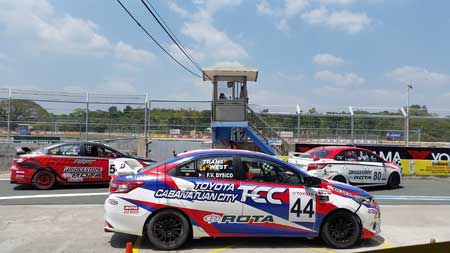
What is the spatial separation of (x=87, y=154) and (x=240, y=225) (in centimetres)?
799

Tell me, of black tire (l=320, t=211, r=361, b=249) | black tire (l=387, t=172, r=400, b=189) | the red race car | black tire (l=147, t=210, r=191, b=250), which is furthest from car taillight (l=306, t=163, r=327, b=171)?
black tire (l=147, t=210, r=191, b=250)

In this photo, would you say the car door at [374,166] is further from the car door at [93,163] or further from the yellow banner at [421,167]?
the car door at [93,163]

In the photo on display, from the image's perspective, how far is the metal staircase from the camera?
65.0 ft

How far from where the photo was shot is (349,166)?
13102mm

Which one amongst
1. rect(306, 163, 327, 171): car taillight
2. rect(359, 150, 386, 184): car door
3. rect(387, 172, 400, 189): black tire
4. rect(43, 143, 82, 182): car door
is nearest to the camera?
rect(43, 143, 82, 182): car door

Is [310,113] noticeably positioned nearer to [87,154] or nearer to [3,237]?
[87,154]

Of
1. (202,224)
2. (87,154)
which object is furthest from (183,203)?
(87,154)

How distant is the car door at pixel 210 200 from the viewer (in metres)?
6.29

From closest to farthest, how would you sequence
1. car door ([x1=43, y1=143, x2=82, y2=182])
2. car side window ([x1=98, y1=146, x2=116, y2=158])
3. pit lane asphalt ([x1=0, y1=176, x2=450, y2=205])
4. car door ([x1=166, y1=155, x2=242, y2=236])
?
car door ([x1=166, y1=155, x2=242, y2=236])
pit lane asphalt ([x1=0, y1=176, x2=450, y2=205])
car door ([x1=43, y1=143, x2=82, y2=182])
car side window ([x1=98, y1=146, x2=116, y2=158])

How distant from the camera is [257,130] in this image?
20609 millimetres

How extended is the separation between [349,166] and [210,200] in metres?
7.98

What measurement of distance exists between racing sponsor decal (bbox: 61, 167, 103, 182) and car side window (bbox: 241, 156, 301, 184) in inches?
304

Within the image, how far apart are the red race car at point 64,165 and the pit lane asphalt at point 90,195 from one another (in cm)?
32

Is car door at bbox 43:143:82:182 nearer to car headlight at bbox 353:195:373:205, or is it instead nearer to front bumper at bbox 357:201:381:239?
car headlight at bbox 353:195:373:205
